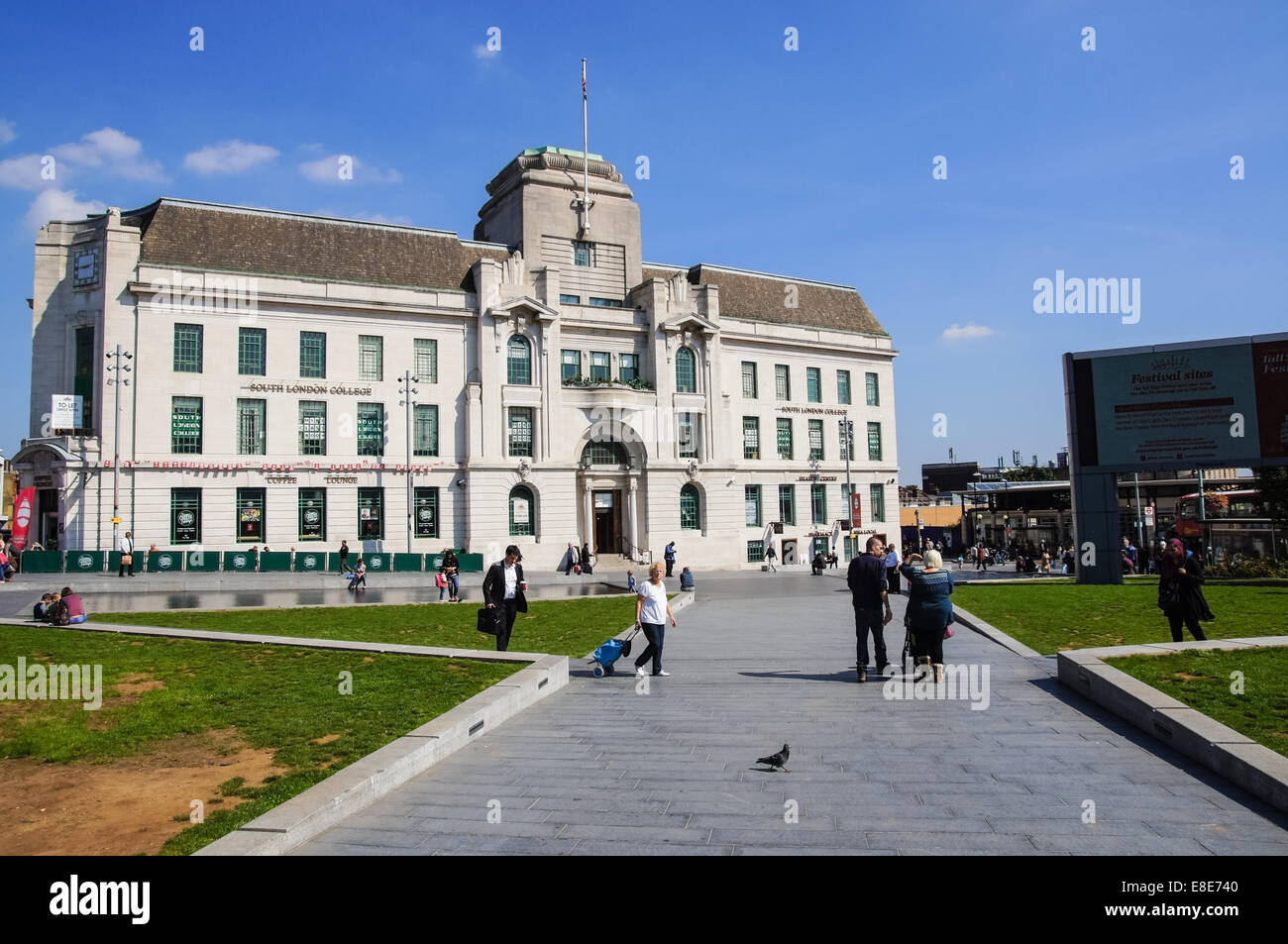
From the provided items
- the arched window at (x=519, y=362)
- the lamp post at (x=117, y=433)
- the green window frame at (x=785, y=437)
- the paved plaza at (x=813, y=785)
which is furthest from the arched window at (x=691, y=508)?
the paved plaza at (x=813, y=785)

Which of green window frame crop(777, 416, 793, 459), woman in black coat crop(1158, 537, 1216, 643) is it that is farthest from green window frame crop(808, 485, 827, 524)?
woman in black coat crop(1158, 537, 1216, 643)

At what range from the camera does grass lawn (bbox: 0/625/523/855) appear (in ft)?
25.0

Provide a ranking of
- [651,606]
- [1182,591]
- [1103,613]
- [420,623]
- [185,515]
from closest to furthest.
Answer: [651,606], [1182,591], [1103,613], [420,623], [185,515]

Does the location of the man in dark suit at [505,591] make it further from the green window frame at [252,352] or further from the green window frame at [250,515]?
the green window frame at [252,352]

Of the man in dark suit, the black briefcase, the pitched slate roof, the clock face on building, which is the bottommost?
Answer: the black briefcase

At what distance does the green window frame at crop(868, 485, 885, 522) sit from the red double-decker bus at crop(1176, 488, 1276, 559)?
16.8m

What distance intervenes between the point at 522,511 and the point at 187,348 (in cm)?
1756

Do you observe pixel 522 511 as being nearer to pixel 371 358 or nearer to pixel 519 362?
pixel 519 362

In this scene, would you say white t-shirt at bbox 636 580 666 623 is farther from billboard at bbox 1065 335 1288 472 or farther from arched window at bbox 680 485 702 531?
arched window at bbox 680 485 702 531

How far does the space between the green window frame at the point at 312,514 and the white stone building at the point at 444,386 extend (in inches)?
4.2

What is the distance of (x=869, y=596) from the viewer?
38.6ft

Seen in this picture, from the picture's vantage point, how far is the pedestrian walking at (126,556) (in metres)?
33.1

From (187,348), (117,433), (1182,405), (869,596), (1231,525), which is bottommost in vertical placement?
(869,596)

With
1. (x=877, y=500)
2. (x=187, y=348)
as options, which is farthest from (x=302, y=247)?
(x=877, y=500)
